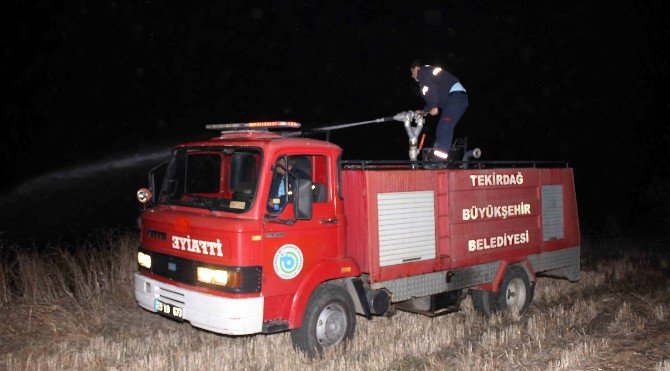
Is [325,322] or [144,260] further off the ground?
[144,260]

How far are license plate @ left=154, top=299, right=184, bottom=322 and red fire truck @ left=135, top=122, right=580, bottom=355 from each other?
0.7 inches

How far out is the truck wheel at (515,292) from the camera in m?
8.08

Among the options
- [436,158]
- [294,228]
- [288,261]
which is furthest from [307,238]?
[436,158]

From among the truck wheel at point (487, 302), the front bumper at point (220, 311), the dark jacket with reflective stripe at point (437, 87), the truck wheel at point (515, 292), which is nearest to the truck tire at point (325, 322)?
the front bumper at point (220, 311)

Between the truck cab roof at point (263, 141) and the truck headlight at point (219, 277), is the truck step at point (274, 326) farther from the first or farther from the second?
the truck cab roof at point (263, 141)

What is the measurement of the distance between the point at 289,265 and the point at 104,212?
14.7 metres

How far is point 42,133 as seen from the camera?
2361cm

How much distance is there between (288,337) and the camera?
6.85 metres

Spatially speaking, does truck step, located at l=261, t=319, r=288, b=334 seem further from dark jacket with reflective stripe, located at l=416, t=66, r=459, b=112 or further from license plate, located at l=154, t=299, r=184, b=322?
dark jacket with reflective stripe, located at l=416, t=66, r=459, b=112

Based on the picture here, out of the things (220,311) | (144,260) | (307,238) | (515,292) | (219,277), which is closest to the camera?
(220,311)

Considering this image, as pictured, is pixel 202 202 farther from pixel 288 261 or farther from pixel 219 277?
pixel 288 261

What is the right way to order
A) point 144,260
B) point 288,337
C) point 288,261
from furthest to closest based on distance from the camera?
1. point 288,337
2. point 144,260
3. point 288,261

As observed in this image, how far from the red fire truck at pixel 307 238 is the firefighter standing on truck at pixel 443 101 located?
1.20 feet

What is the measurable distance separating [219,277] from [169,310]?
844mm
